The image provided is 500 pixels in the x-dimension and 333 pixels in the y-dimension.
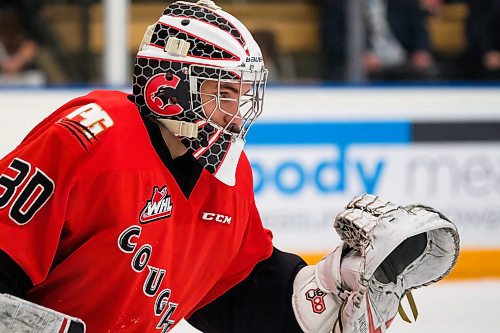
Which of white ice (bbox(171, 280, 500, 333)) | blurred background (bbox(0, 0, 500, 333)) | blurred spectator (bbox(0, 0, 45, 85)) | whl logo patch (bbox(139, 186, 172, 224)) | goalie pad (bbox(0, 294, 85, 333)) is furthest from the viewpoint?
blurred spectator (bbox(0, 0, 45, 85))

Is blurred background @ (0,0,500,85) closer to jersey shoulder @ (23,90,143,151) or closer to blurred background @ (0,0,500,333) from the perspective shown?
blurred background @ (0,0,500,333)

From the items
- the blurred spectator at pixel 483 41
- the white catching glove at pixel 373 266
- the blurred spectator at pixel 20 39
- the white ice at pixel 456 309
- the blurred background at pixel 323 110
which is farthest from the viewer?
the blurred spectator at pixel 483 41

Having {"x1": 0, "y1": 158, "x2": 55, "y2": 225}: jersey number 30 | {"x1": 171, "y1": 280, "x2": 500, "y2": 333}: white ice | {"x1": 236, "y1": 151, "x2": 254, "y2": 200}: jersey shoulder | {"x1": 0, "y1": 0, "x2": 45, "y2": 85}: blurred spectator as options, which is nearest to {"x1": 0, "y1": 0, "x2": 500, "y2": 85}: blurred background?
{"x1": 0, "y1": 0, "x2": 45, "y2": 85}: blurred spectator

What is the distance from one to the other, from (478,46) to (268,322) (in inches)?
131

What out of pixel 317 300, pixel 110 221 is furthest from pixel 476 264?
pixel 110 221

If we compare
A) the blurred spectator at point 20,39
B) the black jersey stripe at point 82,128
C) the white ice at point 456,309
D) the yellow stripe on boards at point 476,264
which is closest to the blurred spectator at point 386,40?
the yellow stripe on boards at point 476,264

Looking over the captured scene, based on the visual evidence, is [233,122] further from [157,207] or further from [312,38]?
[312,38]

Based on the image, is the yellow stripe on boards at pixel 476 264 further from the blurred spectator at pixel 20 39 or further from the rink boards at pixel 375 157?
the blurred spectator at pixel 20 39

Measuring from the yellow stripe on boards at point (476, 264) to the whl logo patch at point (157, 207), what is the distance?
2444 millimetres

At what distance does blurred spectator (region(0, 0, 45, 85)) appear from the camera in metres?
4.75

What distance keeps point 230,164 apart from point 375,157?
2543mm

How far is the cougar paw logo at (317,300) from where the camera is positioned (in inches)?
91.7

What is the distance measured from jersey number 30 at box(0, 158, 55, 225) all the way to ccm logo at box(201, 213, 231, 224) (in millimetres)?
394

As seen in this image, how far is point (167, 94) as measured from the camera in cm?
214
